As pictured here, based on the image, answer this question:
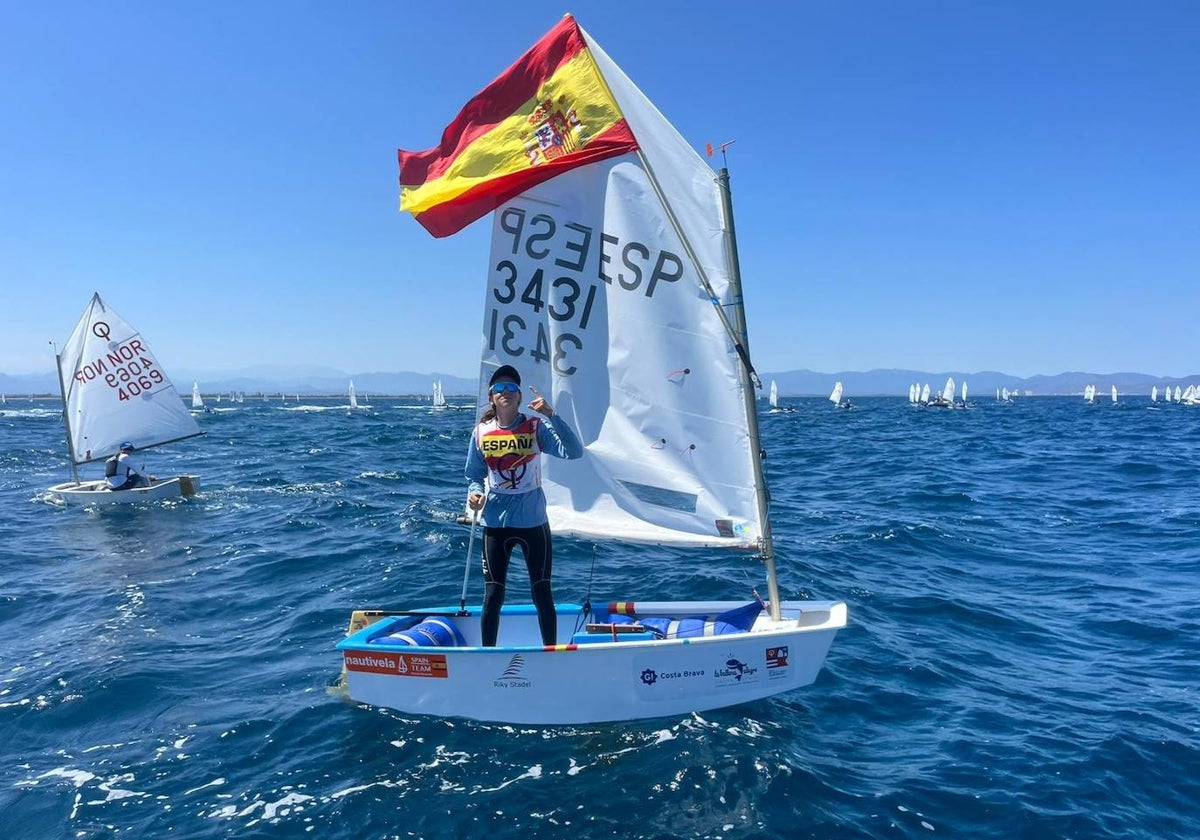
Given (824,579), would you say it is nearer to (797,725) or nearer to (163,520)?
(797,725)

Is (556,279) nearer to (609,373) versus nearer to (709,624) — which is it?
(609,373)

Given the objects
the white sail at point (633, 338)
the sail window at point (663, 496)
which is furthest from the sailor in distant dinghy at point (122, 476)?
the sail window at point (663, 496)

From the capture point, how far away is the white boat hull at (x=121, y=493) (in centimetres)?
1995

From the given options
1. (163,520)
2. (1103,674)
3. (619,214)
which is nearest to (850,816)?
(1103,674)

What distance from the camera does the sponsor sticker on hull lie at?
6.73 metres

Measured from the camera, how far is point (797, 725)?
703 centimetres

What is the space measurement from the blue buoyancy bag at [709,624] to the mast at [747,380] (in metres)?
0.30

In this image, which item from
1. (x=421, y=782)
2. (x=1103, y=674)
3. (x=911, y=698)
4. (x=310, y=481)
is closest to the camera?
(x=421, y=782)

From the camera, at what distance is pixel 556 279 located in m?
7.34

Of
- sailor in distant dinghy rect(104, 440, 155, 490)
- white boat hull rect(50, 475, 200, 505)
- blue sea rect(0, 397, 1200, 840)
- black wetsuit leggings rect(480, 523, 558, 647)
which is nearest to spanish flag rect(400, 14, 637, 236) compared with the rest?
black wetsuit leggings rect(480, 523, 558, 647)

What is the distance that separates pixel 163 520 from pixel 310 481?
701 centimetres

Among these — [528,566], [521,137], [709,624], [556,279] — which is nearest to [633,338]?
[556,279]

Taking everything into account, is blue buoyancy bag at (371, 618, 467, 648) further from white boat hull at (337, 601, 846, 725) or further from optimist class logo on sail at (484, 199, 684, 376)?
optimist class logo on sail at (484, 199, 684, 376)

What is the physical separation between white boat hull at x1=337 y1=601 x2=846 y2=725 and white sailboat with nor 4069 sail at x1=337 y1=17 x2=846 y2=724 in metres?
0.02
